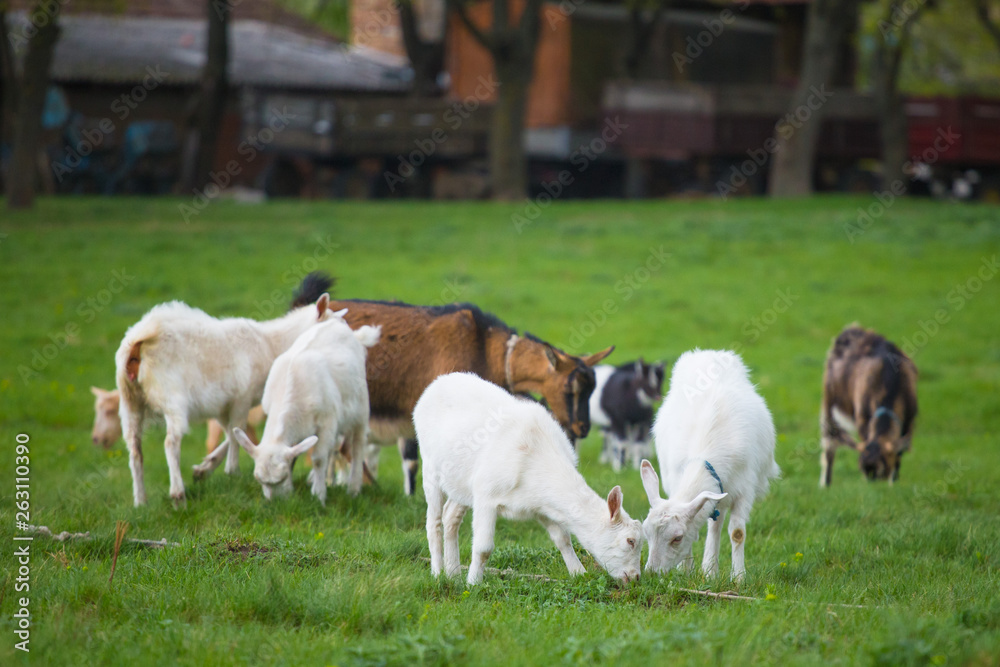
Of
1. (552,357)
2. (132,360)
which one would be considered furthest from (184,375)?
(552,357)

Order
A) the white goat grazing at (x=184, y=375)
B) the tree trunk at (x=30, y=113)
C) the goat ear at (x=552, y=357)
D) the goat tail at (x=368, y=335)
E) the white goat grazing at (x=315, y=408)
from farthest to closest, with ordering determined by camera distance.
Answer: the tree trunk at (x=30, y=113)
the goat tail at (x=368, y=335)
the goat ear at (x=552, y=357)
the white goat grazing at (x=184, y=375)
the white goat grazing at (x=315, y=408)

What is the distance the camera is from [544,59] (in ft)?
101

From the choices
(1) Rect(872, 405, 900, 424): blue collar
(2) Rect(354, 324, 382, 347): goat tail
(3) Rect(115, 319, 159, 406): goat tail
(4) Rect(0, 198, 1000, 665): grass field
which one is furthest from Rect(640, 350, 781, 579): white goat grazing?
(3) Rect(115, 319, 159, 406): goat tail

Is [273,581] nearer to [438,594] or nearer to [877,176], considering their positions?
[438,594]

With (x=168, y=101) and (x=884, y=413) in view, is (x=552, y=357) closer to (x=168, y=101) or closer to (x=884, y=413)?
(x=884, y=413)

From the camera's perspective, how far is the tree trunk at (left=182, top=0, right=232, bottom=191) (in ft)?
85.2

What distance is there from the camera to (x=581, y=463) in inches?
410

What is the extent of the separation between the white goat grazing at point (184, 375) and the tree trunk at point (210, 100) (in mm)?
19385

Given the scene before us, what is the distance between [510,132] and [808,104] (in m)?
7.19

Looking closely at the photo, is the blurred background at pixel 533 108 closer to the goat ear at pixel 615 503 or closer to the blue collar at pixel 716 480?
the blue collar at pixel 716 480

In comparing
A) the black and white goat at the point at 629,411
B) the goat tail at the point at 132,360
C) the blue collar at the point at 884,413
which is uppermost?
the goat tail at the point at 132,360

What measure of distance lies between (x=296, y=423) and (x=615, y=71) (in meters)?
26.2

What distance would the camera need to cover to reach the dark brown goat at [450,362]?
26.1ft

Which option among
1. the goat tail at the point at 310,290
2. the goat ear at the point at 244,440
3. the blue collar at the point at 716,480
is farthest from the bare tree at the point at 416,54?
the blue collar at the point at 716,480
